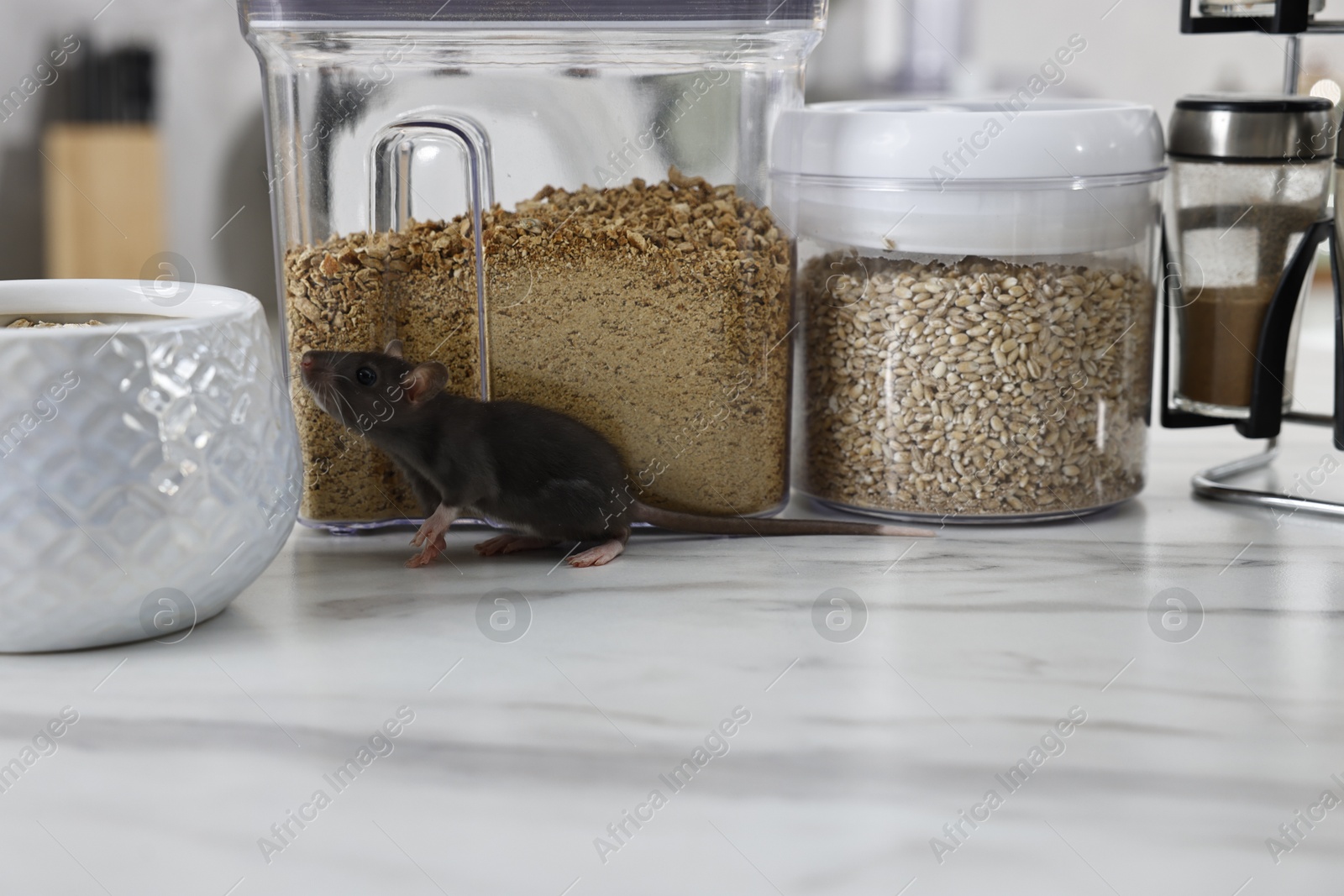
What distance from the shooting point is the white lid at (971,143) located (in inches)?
28.5

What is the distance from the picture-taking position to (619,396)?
0.76m

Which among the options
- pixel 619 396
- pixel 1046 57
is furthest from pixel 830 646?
pixel 1046 57

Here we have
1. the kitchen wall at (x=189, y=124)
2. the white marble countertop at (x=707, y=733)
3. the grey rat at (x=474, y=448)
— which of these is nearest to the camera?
the white marble countertop at (x=707, y=733)

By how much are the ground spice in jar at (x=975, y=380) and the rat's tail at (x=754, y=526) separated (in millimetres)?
20

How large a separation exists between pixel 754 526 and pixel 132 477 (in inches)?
14.1

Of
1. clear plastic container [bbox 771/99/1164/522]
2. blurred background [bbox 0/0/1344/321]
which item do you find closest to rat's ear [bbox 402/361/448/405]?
clear plastic container [bbox 771/99/1164/522]

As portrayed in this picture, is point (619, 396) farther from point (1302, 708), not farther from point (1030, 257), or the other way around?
point (1302, 708)

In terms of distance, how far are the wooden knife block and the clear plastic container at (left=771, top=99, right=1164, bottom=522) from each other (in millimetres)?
1337

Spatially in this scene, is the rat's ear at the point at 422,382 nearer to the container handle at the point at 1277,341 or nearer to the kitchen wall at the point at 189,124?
the container handle at the point at 1277,341

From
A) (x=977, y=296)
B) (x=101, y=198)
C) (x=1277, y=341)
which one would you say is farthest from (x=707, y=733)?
(x=101, y=198)

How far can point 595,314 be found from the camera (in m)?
0.75

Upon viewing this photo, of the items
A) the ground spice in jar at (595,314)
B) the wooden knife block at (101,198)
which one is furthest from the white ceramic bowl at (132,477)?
the wooden knife block at (101,198)

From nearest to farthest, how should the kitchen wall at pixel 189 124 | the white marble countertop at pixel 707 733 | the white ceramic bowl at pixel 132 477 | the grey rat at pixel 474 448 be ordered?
the white marble countertop at pixel 707 733, the white ceramic bowl at pixel 132 477, the grey rat at pixel 474 448, the kitchen wall at pixel 189 124

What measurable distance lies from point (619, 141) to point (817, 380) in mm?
185
